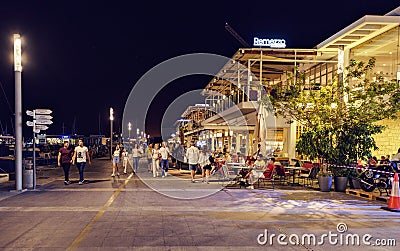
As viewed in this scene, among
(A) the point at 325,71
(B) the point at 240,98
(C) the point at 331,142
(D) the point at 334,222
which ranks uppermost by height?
(A) the point at 325,71

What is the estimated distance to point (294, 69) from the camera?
15922 mm

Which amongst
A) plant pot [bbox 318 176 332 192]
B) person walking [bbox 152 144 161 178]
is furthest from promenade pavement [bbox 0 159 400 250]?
person walking [bbox 152 144 161 178]

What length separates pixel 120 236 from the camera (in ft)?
22.9

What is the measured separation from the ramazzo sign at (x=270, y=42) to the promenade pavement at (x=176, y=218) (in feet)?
40.1

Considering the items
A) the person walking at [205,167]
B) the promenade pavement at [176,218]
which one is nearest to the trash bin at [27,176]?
the promenade pavement at [176,218]

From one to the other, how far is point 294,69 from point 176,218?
31.1 feet

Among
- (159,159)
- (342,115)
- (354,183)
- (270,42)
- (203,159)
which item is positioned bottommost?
(354,183)

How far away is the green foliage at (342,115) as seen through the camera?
1317cm

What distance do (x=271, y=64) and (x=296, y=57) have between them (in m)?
2.25

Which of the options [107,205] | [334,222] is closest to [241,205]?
[334,222]

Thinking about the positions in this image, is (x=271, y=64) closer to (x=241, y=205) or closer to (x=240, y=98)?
(x=240, y=98)

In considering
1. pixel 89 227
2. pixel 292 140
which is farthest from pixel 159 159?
pixel 89 227

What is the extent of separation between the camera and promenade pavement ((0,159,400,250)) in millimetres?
6637

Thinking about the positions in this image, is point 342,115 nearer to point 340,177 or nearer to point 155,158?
point 340,177
